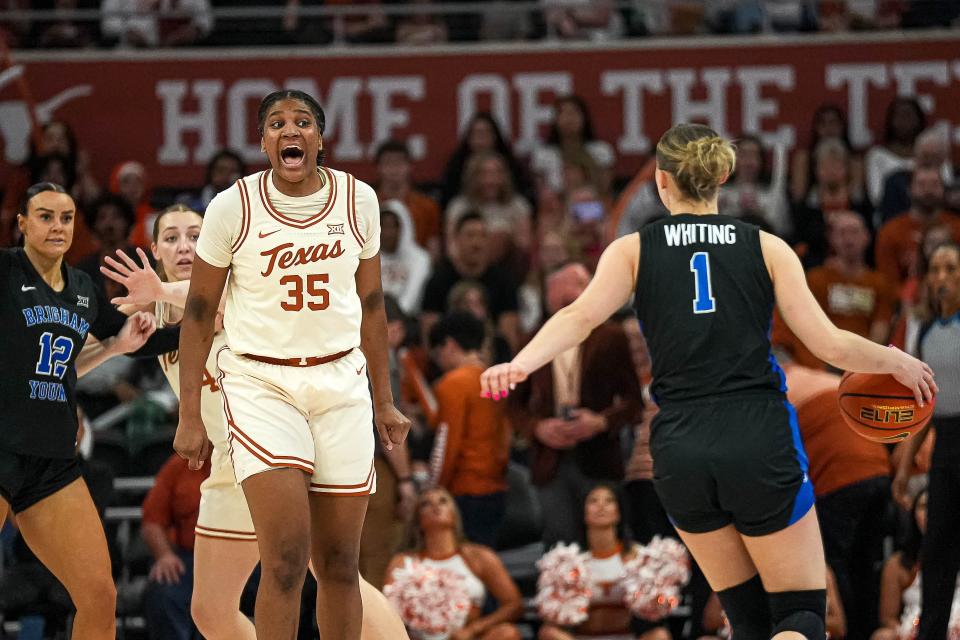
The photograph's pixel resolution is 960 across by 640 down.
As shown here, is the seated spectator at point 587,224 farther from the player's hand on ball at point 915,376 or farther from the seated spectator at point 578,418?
the player's hand on ball at point 915,376

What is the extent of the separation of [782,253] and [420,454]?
15.7ft

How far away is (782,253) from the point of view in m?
4.77

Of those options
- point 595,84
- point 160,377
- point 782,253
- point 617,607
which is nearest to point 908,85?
point 595,84

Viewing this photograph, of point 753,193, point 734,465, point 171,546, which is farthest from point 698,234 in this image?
point 753,193

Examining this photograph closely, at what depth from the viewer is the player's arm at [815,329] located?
187 inches

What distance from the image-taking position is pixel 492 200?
10.9 metres

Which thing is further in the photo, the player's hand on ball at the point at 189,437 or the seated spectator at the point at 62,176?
the seated spectator at the point at 62,176

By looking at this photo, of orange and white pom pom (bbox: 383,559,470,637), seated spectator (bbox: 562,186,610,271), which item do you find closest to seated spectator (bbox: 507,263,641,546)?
orange and white pom pom (bbox: 383,559,470,637)

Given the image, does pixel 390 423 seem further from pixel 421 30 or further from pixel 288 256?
pixel 421 30

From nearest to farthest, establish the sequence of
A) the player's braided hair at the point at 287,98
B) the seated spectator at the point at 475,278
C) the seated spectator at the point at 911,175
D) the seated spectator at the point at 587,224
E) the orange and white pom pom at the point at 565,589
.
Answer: the player's braided hair at the point at 287,98
the orange and white pom pom at the point at 565,589
the seated spectator at the point at 475,278
the seated spectator at the point at 587,224
the seated spectator at the point at 911,175

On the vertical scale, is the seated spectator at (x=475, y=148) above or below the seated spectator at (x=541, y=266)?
above

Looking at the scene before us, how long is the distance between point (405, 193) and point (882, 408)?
6305 millimetres

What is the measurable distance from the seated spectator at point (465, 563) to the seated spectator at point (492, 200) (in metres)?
2.92

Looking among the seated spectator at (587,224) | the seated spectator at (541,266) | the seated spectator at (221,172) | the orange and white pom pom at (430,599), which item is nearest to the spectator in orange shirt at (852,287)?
the seated spectator at (587,224)
